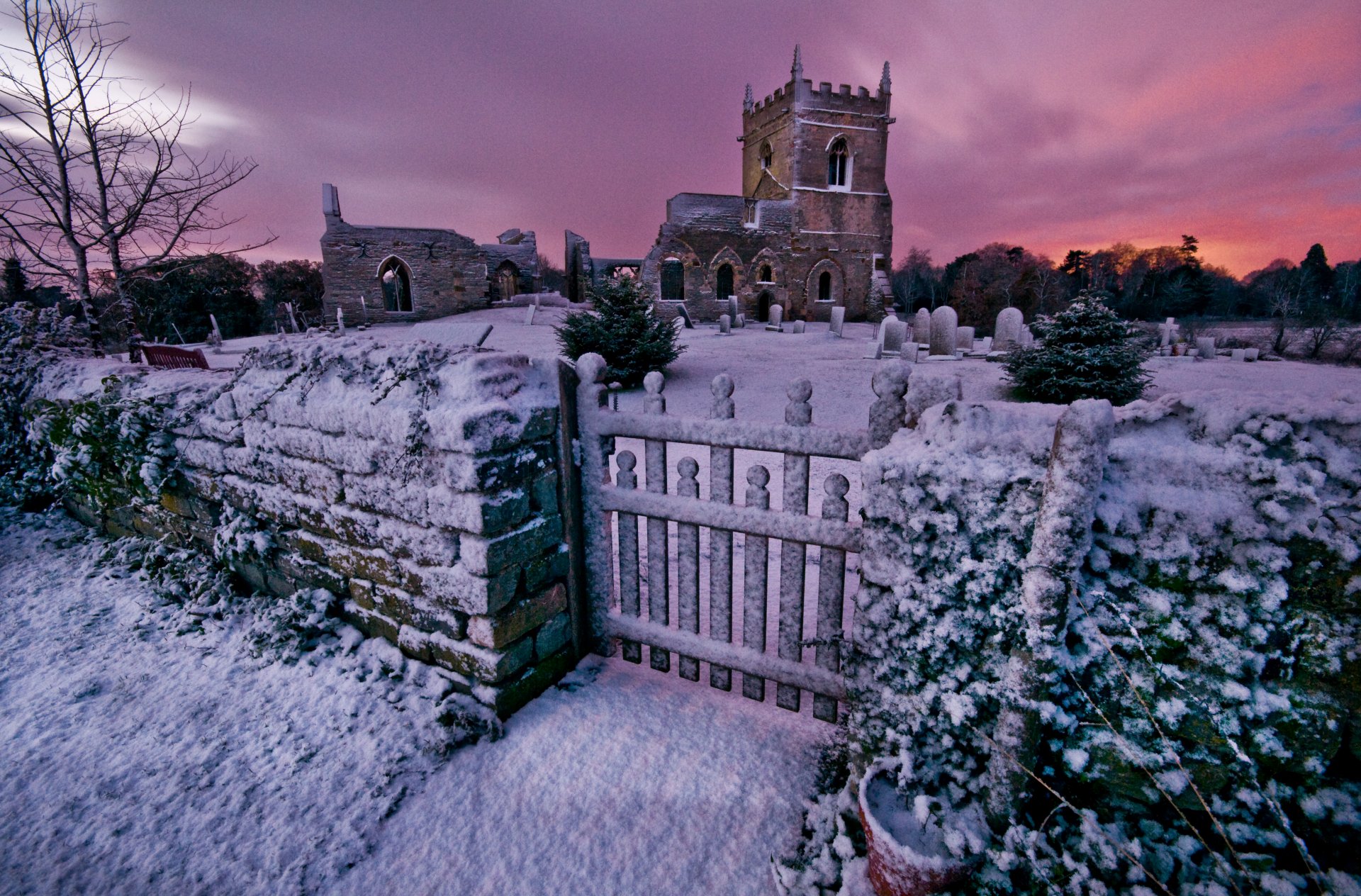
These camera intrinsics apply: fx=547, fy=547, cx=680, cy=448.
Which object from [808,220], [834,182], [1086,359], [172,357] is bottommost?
[1086,359]

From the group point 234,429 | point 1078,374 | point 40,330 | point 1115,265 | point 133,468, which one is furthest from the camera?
point 1115,265

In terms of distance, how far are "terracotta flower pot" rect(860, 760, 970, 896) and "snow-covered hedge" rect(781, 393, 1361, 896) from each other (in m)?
0.07

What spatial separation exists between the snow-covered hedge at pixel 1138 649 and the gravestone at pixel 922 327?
13562mm

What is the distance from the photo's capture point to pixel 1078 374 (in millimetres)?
8258

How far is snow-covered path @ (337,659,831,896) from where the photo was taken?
5.96 feet

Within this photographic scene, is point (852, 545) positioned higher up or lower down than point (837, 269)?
lower down

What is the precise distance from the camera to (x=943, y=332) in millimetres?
13289

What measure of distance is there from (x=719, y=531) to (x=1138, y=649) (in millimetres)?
1490

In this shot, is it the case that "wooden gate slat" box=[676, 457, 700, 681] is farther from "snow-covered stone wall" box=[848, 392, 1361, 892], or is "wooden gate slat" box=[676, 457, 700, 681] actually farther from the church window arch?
the church window arch

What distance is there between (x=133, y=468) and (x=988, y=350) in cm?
1570

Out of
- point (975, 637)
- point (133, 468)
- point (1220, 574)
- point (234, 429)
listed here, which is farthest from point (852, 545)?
point (133, 468)

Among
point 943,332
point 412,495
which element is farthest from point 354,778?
point 943,332

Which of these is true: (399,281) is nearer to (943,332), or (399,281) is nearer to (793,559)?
(943,332)

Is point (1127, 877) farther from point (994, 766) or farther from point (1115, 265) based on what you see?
point (1115, 265)
